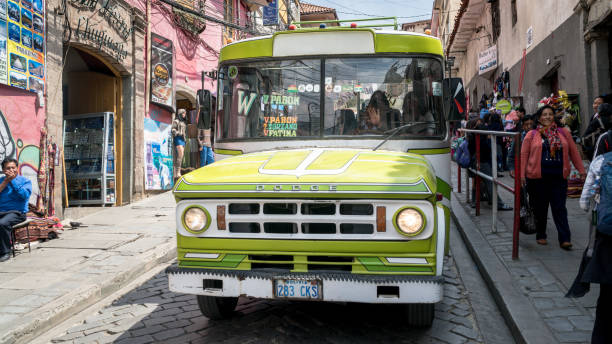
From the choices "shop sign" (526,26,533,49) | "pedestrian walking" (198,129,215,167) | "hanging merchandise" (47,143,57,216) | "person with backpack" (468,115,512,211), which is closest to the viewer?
"person with backpack" (468,115,512,211)

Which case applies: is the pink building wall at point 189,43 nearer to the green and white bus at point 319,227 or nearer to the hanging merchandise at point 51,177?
the hanging merchandise at point 51,177

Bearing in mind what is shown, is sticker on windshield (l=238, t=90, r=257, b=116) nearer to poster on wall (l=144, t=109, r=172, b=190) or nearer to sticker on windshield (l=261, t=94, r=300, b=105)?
sticker on windshield (l=261, t=94, r=300, b=105)

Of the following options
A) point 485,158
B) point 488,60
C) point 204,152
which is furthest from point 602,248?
point 488,60

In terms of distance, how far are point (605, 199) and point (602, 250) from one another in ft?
0.97

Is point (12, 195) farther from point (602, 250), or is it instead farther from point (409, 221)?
point (602, 250)

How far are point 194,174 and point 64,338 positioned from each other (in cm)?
183

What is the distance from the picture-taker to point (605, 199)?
10.1 feet

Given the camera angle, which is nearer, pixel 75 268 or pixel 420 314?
pixel 420 314

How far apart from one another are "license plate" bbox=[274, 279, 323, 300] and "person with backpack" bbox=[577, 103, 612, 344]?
1604 millimetres

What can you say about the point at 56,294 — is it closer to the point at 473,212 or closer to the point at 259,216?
the point at 259,216

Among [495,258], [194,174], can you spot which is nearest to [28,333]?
[194,174]

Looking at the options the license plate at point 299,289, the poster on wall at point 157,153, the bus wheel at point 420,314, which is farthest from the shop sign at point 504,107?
the license plate at point 299,289

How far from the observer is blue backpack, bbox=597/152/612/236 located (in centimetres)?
299

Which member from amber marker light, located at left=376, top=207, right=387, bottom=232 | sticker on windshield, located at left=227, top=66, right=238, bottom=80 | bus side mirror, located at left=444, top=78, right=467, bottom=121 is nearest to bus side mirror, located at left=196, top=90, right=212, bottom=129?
sticker on windshield, located at left=227, top=66, right=238, bottom=80
